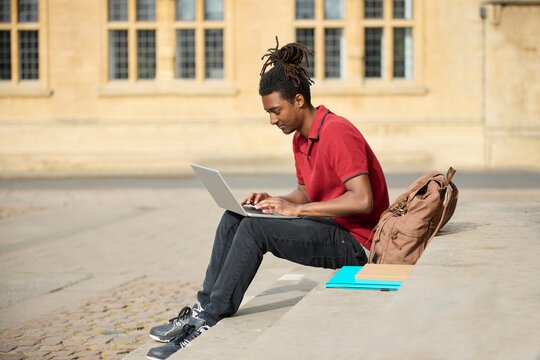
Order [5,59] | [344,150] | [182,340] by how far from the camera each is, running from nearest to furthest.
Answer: [182,340]
[344,150]
[5,59]

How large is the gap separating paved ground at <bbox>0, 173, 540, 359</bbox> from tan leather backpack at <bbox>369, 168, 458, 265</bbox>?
61.8 inches

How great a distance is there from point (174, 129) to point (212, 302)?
16.9 metres

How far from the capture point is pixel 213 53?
839 inches

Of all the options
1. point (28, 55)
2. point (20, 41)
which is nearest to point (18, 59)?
point (28, 55)

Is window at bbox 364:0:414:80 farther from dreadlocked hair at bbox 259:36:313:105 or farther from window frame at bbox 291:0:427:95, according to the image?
dreadlocked hair at bbox 259:36:313:105

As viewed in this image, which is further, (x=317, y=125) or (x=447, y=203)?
(x=317, y=125)

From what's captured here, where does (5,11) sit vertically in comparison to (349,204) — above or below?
above

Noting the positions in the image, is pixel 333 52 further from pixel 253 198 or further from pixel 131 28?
pixel 253 198

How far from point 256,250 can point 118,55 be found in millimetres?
17957

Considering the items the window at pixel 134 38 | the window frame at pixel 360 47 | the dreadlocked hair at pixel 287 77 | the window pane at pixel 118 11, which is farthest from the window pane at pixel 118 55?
the dreadlocked hair at pixel 287 77

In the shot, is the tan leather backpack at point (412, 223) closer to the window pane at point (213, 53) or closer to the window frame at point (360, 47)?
the window frame at point (360, 47)

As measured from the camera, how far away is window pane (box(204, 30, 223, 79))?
21312 mm

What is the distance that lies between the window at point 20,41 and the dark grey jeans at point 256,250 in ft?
59.3

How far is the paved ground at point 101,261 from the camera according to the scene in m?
5.34
